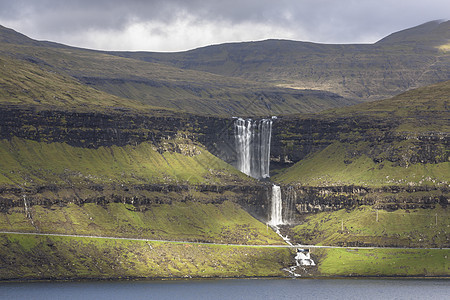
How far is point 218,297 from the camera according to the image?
200 m

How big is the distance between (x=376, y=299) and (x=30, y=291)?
311 feet

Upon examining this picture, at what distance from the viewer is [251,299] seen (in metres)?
199

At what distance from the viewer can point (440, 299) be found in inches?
7771

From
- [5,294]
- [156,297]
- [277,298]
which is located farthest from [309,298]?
[5,294]

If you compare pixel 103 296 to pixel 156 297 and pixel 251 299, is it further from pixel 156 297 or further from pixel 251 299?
pixel 251 299

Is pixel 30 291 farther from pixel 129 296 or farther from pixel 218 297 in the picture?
pixel 218 297

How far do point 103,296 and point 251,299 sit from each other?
4029 cm

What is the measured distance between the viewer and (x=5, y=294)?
192500mm

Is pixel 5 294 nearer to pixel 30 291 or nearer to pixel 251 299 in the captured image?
pixel 30 291

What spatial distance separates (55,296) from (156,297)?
26903 mm

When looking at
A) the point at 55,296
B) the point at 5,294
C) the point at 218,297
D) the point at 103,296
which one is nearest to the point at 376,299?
the point at 218,297

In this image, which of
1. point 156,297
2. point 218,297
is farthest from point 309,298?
point 156,297

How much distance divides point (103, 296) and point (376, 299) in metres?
74.7

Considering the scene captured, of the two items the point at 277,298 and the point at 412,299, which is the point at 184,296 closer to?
the point at 277,298
